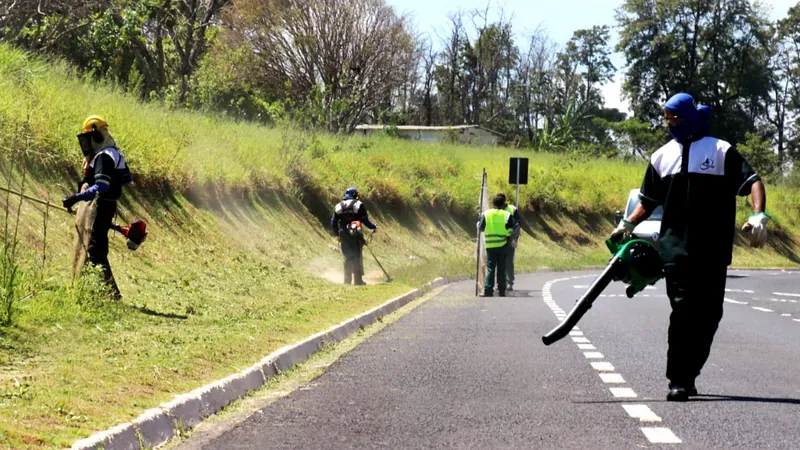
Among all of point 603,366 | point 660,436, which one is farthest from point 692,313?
point 603,366

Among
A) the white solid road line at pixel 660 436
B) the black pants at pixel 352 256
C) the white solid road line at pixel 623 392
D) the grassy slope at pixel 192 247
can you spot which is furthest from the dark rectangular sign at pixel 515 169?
the white solid road line at pixel 660 436

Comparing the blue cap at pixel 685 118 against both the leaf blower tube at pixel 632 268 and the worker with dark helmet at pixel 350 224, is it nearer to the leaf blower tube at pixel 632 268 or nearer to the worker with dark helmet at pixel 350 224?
the leaf blower tube at pixel 632 268

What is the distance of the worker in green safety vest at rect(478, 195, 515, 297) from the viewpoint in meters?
21.9

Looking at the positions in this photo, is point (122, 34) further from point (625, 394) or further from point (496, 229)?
point (625, 394)

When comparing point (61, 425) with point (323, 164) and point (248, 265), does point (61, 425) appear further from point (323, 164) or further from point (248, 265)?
point (323, 164)

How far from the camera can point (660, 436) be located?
6.76 metres

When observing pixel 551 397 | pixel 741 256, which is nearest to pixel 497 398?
pixel 551 397

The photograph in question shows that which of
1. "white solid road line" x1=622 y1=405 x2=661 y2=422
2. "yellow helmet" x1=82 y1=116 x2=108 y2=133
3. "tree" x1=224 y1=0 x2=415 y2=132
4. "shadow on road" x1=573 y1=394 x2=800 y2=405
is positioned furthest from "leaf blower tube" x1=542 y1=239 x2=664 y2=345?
"tree" x1=224 y1=0 x2=415 y2=132

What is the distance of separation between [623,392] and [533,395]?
0.70 m

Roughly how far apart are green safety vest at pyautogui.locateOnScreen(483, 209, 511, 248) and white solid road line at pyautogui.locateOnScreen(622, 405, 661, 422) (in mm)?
13972

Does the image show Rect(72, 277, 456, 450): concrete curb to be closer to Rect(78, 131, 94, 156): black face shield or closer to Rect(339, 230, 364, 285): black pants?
Rect(78, 131, 94, 156): black face shield

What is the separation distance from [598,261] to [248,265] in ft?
100

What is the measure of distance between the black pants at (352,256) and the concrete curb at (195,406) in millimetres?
10037

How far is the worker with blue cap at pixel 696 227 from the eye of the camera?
8117mm
